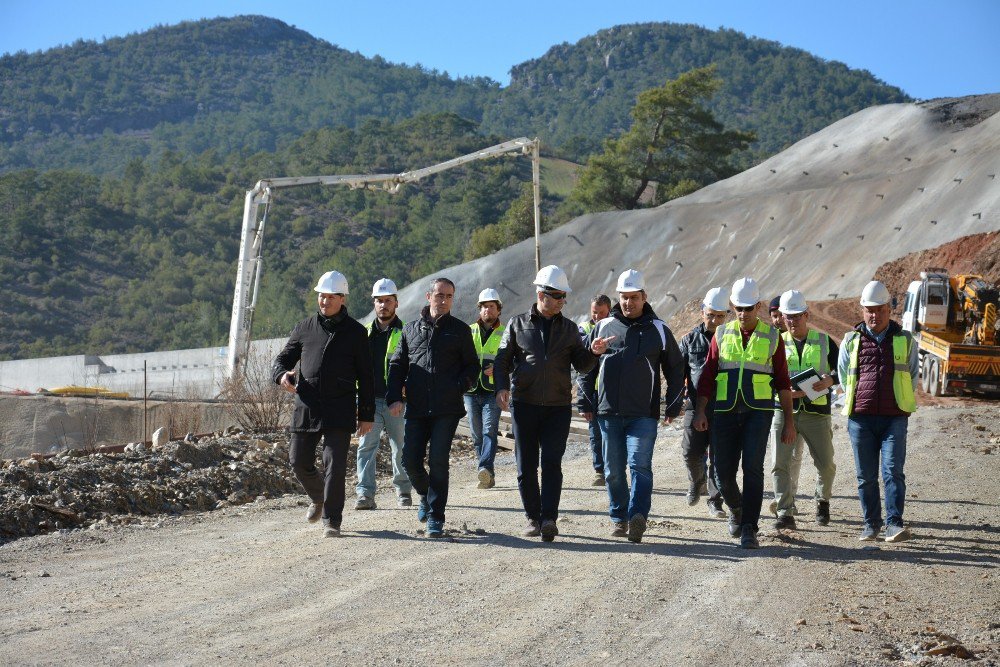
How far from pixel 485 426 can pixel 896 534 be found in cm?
476

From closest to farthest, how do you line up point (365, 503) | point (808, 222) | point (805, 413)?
point (805, 413) → point (365, 503) → point (808, 222)

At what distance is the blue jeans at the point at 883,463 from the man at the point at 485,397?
3.97 m

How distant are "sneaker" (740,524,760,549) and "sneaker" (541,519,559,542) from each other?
1334 millimetres

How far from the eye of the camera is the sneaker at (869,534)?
8.50 m

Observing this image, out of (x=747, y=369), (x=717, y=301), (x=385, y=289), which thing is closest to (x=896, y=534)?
(x=747, y=369)

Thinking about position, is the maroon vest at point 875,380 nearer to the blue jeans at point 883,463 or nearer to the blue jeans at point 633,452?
the blue jeans at point 883,463

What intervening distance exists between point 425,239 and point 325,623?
9952 centimetres

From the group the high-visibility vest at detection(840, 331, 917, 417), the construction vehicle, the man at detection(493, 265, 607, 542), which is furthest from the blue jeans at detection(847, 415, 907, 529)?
the construction vehicle

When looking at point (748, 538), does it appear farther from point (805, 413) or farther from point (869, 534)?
point (805, 413)

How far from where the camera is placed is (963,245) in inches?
1483

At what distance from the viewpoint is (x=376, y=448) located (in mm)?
10305

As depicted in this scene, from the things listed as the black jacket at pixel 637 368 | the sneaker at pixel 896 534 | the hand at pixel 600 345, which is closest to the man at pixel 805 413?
the sneaker at pixel 896 534

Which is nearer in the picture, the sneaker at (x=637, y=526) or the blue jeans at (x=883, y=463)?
the sneaker at (x=637, y=526)

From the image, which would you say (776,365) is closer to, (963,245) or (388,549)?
(388,549)
